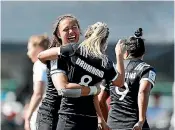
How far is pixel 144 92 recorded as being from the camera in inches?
243

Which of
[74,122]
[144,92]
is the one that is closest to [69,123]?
[74,122]

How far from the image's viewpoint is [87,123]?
559 centimetres

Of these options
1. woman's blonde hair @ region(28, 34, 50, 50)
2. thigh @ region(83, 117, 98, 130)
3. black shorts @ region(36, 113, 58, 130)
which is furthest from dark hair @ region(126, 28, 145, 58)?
woman's blonde hair @ region(28, 34, 50, 50)

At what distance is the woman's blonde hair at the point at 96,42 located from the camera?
215 inches

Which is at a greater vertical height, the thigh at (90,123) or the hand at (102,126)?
the thigh at (90,123)

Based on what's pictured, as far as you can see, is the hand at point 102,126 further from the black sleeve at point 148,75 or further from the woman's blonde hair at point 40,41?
the woman's blonde hair at point 40,41

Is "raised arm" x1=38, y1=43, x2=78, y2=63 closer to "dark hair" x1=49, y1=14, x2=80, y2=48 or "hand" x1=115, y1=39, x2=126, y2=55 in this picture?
"dark hair" x1=49, y1=14, x2=80, y2=48

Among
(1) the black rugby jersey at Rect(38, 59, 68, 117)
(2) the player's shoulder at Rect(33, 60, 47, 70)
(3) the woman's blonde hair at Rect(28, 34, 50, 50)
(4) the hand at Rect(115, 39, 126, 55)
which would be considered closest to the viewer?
(1) the black rugby jersey at Rect(38, 59, 68, 117)

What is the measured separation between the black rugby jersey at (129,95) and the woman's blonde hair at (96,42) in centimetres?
77

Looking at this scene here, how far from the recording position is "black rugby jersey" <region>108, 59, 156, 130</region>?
6.26 m

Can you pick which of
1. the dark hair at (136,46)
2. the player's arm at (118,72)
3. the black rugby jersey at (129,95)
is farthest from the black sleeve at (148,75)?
the player's arm at (118,72)

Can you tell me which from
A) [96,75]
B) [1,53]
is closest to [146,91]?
[96,75]

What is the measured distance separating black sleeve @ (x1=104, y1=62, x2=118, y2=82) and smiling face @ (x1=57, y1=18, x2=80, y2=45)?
373 mm

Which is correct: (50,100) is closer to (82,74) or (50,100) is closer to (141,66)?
(82,74)
